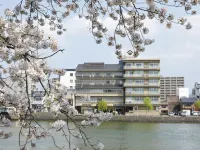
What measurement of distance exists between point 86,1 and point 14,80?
0.94 meters

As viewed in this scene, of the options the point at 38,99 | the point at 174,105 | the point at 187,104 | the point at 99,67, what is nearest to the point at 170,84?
the point at 174,105

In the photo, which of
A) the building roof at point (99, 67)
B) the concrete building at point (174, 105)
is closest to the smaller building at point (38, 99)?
the building roof at point (99, 67)

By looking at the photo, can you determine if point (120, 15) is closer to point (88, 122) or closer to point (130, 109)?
point (88, 122)

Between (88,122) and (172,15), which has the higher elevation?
(172,15)

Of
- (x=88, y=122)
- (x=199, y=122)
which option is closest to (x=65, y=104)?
(x=88, y=122)

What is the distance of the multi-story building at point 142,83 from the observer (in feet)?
169

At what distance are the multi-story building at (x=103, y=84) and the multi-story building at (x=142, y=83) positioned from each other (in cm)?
122

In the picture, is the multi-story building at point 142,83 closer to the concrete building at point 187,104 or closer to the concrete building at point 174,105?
the concrete building at point 187,104

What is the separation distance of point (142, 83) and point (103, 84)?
5247 mm

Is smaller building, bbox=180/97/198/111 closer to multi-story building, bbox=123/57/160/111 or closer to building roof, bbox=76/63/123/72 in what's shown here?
multi-story building, bbox=123/57/160/111

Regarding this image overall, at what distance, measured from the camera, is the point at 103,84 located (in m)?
52.9

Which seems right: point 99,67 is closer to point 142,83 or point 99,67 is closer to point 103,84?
point 103,84

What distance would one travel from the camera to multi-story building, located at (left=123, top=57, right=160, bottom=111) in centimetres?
5150

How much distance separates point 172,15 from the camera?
3.65 meters
